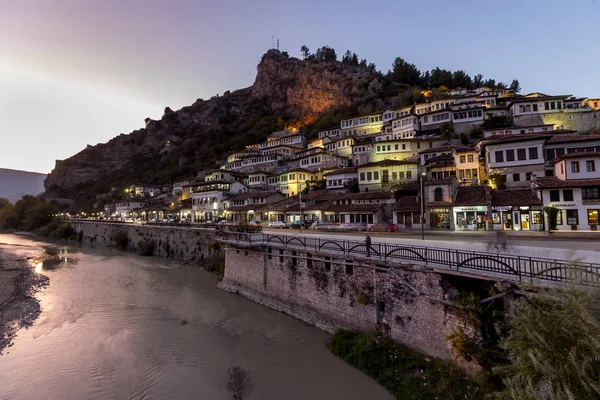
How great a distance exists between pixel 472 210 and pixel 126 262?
1802 inches

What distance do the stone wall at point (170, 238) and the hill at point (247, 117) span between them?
49.9 meters

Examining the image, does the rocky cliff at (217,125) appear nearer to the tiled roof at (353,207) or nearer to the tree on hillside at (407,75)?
the tree on hillside at (407,75)

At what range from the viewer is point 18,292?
85.1 feet

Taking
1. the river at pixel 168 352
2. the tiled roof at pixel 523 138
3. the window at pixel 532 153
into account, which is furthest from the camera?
the window at pixel 532 153

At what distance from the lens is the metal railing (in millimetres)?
7880

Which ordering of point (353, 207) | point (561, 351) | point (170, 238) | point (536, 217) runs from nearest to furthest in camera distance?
1. point (561, 351)
2. point (536, 217)
3. point (353, 207)
4. point (170, 238)

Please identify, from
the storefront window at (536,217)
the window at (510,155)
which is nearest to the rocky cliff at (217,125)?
the window at (510,155)

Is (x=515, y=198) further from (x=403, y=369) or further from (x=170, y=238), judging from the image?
(x=170, y=238)

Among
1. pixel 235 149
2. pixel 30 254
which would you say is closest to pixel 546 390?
pixel 30 254

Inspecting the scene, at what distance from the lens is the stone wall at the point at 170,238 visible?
35.8 m

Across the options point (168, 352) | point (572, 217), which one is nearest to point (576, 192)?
point (572, 217)

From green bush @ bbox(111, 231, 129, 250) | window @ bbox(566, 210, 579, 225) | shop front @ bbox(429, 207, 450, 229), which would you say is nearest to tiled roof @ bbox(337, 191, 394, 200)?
shop front @ bbox(429, 207, 450, 229)

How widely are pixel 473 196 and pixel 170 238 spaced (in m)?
41.7

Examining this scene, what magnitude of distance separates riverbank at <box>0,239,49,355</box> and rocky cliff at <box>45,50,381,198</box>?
68639 mm
